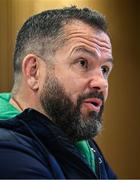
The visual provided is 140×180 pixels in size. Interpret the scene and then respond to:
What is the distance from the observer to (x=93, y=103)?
844 mm

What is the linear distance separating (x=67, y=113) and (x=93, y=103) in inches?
2.6

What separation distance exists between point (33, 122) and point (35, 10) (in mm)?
1107

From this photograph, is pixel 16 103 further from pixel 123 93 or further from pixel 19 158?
pixel 123 93

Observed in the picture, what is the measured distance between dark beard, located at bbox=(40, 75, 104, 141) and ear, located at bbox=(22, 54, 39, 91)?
3cm

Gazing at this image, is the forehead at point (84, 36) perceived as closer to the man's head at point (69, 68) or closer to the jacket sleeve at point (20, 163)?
the man's head at point (69, 68)

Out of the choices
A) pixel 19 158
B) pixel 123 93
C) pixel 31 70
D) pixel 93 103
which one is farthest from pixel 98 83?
pixel 123 93

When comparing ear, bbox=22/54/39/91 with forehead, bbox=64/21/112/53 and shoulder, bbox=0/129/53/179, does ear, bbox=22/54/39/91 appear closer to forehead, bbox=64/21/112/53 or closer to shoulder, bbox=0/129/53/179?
forehead, bbox=64/21/112/53

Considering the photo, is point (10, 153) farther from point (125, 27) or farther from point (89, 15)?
point (125, 27)

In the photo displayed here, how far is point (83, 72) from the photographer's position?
85 centimetres

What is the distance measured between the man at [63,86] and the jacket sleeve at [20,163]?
0.06 metres

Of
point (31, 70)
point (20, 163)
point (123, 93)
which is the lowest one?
point (123, 93)

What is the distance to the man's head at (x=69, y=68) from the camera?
0.84 meters

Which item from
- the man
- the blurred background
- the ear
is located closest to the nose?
the man

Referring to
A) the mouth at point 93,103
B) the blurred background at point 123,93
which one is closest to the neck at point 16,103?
the mouth at point 93,103
